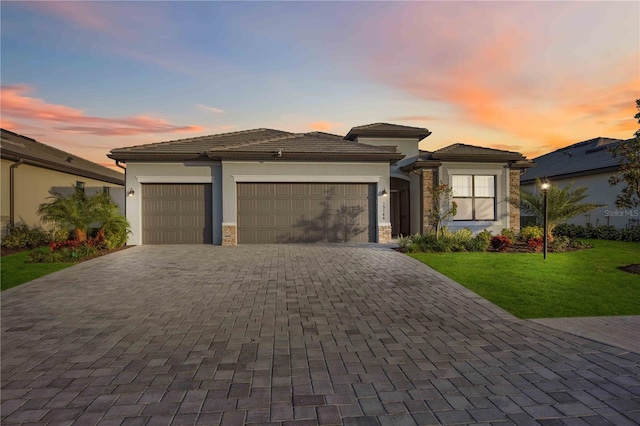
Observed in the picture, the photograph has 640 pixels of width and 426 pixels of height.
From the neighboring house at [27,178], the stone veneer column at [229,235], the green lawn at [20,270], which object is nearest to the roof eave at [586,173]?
the stone veneer column at [229,235]

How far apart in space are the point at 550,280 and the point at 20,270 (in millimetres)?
Answer: 13843

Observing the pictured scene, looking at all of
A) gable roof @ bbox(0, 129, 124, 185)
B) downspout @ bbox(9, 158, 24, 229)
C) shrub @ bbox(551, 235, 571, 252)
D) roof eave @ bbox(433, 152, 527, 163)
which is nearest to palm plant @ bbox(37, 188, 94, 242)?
downspout @ bbox(9, 158, 24, 229)

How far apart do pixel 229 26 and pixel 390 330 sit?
36.1 ft

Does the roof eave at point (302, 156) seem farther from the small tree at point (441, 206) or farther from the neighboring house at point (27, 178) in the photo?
the neighboring house at point (27, 178)

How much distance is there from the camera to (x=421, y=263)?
9797 mm

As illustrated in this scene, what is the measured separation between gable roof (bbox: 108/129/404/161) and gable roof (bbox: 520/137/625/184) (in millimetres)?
11828

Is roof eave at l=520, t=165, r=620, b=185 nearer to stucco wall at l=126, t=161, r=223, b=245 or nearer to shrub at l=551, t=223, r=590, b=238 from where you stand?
shrub at l=551, t=223, r=590, b=238

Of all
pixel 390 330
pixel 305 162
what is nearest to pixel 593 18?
pixel 305 162

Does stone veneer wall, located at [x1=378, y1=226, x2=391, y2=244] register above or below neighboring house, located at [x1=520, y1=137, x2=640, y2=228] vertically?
below

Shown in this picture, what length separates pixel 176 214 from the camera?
576 inches

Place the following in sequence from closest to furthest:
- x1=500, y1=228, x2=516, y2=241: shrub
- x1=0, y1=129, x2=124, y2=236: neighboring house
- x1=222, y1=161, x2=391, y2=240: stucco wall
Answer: x1=0, y1=129, x2=124, y2=236: neighboring house → x1=222, y1=161, x2=391, y2=240: stucco wall → x1=500, y1=228, x2=516, y2=241: shrub

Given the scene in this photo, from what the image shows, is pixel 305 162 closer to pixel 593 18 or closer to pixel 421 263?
pixel 421 263

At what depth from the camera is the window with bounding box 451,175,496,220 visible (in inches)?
640

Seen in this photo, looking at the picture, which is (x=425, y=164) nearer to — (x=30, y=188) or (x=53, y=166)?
(x=53, y=166)
